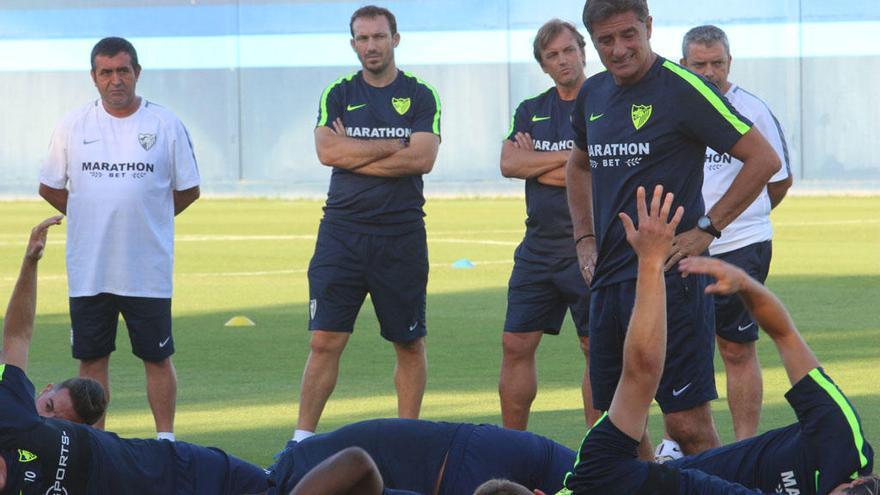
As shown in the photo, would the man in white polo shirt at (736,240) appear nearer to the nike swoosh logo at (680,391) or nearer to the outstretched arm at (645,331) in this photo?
the nike swoosh logo at (680,391)

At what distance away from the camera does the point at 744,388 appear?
8.63 metres

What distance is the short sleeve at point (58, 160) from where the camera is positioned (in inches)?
362

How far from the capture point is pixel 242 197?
38.2 metres

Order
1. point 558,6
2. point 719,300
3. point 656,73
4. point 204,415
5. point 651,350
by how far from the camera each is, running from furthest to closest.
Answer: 1. point 558,6
2. point 204,415
3. point 719,300
4. point 656,73
5. point 651,350

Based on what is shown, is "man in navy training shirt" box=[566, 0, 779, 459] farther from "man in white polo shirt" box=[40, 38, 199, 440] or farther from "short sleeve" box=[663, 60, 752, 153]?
"man in white polo shirt" box=[40, 38, 199, 440]

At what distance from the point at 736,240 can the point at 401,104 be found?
85.9 inches

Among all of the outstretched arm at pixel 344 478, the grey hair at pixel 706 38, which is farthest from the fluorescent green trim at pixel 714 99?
the grey hair at pixel 706 38

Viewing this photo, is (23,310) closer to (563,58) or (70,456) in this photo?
(70,456)

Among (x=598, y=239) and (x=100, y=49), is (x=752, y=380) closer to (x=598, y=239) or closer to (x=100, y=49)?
(x=598, y=239)

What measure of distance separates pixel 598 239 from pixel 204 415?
4025mm

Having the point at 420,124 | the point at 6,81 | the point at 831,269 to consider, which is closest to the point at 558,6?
the point at 6,81

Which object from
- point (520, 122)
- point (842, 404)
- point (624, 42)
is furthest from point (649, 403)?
point (520, 122)

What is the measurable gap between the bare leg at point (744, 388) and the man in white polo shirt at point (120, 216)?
3.21m

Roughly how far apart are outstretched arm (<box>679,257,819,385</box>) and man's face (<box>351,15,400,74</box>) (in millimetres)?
4112
